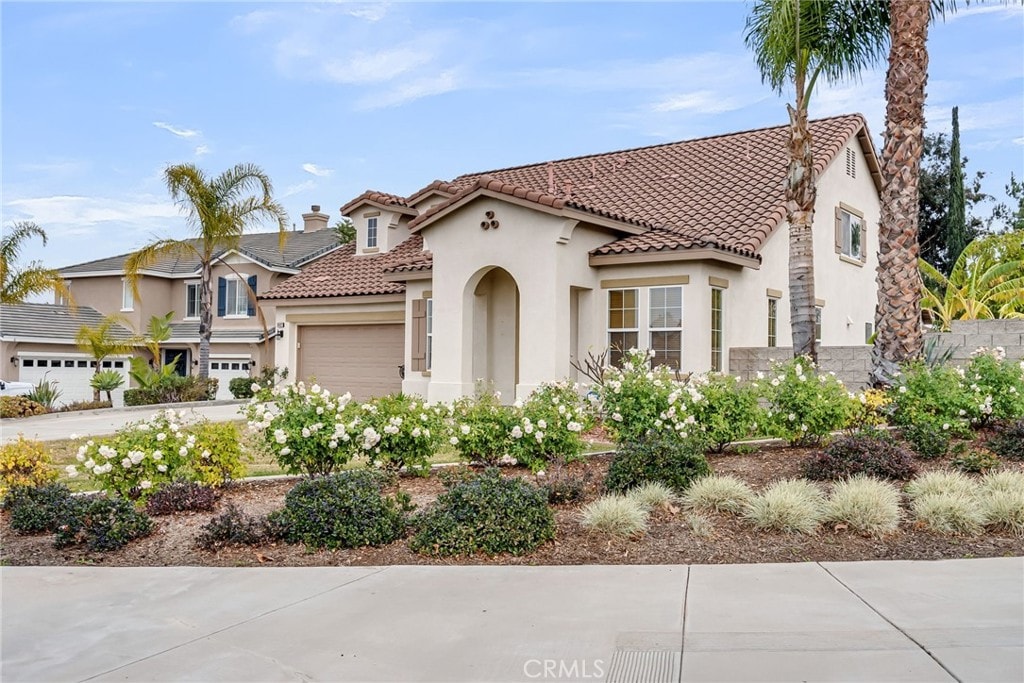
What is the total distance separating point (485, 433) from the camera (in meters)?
10.4

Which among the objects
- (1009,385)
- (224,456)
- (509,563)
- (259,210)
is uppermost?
(259,210)

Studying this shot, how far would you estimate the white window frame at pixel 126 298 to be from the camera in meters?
34.8

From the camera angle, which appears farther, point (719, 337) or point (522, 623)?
point (719, 337)

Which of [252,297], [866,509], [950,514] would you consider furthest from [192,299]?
[950,514]

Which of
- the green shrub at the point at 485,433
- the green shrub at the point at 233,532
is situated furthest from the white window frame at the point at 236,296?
the green shrub at the point at 233,532

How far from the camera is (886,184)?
1290 centimetres

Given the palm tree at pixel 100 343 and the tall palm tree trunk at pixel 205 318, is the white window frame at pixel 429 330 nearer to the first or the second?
the tall palm tree trunk at pixel 205 318

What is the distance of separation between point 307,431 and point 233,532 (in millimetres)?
2092

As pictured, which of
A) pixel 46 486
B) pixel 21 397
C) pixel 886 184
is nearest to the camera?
pixel 46 486

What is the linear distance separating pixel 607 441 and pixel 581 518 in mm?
5500

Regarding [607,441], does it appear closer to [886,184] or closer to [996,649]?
[886,184]

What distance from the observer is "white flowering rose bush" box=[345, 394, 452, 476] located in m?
9.82

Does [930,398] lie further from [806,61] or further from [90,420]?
[90,420]

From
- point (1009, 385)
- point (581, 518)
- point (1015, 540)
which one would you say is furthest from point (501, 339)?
point (1015, 540)
